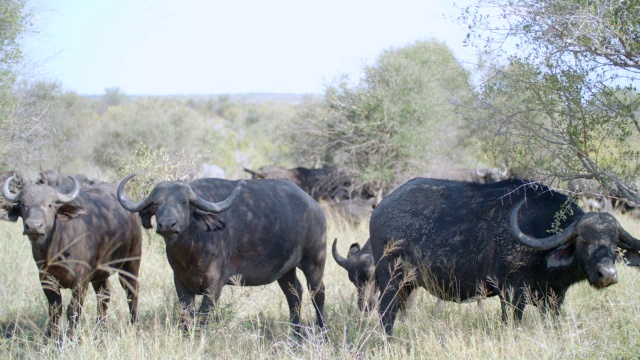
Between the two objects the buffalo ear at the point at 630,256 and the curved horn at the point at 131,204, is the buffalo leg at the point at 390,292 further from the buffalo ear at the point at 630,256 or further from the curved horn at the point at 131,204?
the curved horn at the point at 131,204

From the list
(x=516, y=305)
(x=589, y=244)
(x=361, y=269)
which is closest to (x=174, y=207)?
(x=361, y=269)

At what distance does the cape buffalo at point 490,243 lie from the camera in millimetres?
5934

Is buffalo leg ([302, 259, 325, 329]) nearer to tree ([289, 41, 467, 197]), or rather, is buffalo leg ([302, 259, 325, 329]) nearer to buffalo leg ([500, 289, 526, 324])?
buffalo leg ([500, 289, 526, 324])

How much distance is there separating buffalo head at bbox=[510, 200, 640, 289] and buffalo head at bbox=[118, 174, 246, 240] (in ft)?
9.27

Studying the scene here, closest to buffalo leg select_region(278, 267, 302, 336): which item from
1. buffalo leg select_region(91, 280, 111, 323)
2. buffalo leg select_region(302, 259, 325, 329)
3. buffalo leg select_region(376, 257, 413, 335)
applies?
buffalo leg select_region(302, 259, 325, 329)

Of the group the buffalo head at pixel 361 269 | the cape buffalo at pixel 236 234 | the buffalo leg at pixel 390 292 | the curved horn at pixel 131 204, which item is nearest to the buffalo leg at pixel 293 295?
the cape buffalo at pixel 236 234

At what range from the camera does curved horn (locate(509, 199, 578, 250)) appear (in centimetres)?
594

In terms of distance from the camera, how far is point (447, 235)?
6758 millimetres

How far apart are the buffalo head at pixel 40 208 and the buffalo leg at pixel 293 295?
7.81 feet

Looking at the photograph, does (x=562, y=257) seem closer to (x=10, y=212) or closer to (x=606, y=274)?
(x=606, y=274)

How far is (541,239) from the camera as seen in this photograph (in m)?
6.06

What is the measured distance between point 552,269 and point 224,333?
9.86 feet

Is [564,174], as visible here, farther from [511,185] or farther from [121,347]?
[121,347]

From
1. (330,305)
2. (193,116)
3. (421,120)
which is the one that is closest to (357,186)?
(421,120)
